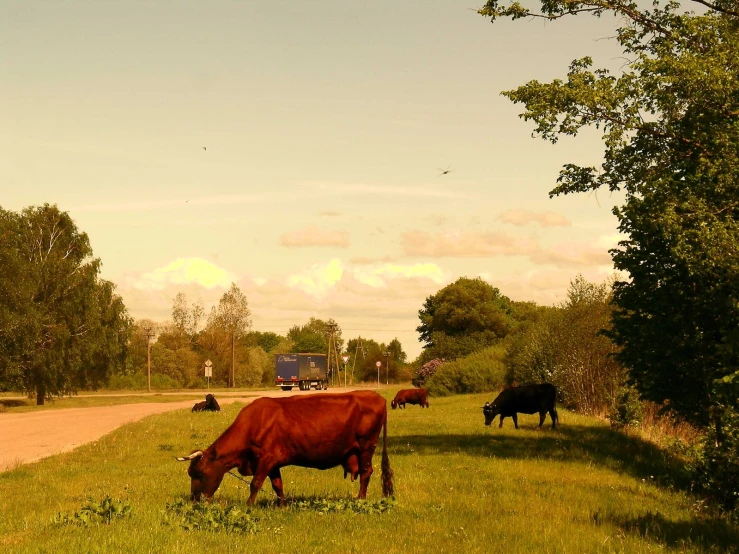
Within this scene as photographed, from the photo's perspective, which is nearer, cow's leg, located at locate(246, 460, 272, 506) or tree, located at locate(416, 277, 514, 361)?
cow's leg, located at locate(246, 460, 272, 506)

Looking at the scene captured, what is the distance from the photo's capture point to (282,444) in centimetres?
1314

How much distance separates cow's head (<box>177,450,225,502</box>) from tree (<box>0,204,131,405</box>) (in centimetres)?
4293

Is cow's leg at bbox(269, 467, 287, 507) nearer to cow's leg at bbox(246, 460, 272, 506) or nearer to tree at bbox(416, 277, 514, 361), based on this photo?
cow's leg at bbox(246, 460, 272, 506)

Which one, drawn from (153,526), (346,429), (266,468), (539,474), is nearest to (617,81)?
(539,474)

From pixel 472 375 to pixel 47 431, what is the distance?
36.7 m

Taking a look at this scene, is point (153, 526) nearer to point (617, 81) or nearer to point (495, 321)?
point (617, 81)

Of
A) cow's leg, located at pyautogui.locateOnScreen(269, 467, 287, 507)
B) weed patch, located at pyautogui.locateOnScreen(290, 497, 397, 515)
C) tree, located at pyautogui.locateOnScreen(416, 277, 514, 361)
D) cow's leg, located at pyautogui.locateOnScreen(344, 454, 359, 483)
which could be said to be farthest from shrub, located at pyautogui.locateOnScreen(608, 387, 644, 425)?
tree, located at pyautogui.locateOnScreen(416, 277, 514, 361)

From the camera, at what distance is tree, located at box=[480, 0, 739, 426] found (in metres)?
18.4

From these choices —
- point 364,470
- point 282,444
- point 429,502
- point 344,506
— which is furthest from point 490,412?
point 344,506

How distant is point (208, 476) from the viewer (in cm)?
1317

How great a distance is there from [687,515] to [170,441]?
17908mm

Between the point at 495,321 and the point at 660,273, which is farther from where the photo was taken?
the point at 495,321

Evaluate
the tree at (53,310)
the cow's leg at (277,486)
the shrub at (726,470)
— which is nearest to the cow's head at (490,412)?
the shrub at (726,470)

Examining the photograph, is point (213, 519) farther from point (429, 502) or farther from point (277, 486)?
point (429, 502)
